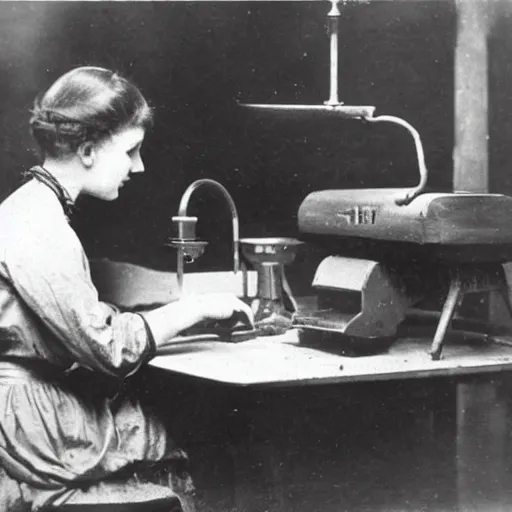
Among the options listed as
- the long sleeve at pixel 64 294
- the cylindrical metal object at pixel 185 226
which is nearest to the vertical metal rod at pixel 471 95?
the cylindrical metal object at pixel 185 226

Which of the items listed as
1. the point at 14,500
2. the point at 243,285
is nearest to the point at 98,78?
the point at 14,500

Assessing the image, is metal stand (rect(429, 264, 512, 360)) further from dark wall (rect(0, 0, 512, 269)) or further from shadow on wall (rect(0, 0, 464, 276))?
shadow on wall (rect(0, 0, 464, 276))

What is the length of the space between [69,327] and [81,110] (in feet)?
1.84

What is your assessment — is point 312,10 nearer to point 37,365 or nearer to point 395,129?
point 395,129

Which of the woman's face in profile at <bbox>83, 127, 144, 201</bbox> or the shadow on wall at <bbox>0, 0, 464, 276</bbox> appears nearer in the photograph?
the woman's face in profile at <bbox>83, 127, 144, 201</bbox>

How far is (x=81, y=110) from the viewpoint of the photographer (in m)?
2.37

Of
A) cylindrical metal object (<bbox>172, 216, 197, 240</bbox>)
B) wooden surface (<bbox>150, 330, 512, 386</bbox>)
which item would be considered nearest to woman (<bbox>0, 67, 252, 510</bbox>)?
wooden surface (<bbox>150, 330, 512, 386</bbox>)

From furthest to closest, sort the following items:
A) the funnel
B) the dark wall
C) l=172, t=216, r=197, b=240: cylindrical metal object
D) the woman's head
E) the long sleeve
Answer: the dark wall, the funnel, l=172, t=216, r=197, b=240: cylindrical metal object, the woman's head, the long sleeve

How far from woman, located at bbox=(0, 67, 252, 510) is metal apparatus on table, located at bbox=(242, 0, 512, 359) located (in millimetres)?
501

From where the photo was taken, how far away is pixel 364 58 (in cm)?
407

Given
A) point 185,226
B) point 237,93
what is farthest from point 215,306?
point 237,93

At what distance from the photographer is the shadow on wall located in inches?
142

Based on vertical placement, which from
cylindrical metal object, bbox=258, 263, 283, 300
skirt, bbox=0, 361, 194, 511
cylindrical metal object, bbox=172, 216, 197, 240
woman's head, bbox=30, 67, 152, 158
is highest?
woman's head, bbox=30, 67, 152, 158

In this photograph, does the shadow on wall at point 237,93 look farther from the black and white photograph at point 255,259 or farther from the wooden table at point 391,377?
the wooden table at point 391,377
